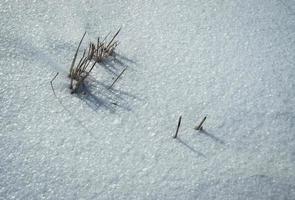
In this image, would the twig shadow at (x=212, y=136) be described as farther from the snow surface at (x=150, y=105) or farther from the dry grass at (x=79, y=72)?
the dry grass at (x=79, y=72)

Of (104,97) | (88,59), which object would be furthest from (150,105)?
(88,59)

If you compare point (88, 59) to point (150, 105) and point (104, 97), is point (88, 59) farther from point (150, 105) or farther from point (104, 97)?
point (150, 105)

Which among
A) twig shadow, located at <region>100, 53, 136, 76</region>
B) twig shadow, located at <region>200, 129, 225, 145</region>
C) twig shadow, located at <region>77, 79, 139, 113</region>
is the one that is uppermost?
twig shadow, located at <region>100, 53, 136, 76</region>

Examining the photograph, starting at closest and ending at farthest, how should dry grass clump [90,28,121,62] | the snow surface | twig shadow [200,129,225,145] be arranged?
the snow surface, twig shadow [200,129,225,145], dry grass clump [90,28,121,62]

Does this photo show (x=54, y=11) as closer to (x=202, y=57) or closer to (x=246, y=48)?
(x=202, y=57)

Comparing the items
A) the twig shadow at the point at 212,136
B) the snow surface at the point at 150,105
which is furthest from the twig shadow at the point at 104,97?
the twig shadow at the point at 212,136

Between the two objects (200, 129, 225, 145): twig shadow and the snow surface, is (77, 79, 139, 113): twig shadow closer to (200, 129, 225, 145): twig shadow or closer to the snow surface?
the snow surface

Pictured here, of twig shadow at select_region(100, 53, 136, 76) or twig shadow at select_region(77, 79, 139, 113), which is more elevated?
twig shadow at select_region(100, 53, 136, 76)

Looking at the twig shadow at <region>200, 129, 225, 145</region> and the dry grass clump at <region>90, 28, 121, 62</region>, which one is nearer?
the twig shadow at <region>200, 129, 225, 145</region>

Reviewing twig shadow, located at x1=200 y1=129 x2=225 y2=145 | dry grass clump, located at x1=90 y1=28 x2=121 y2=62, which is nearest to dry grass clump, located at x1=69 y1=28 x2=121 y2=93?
dry grass clump, located at x1=90 y1=28 x2=121 y2=62
